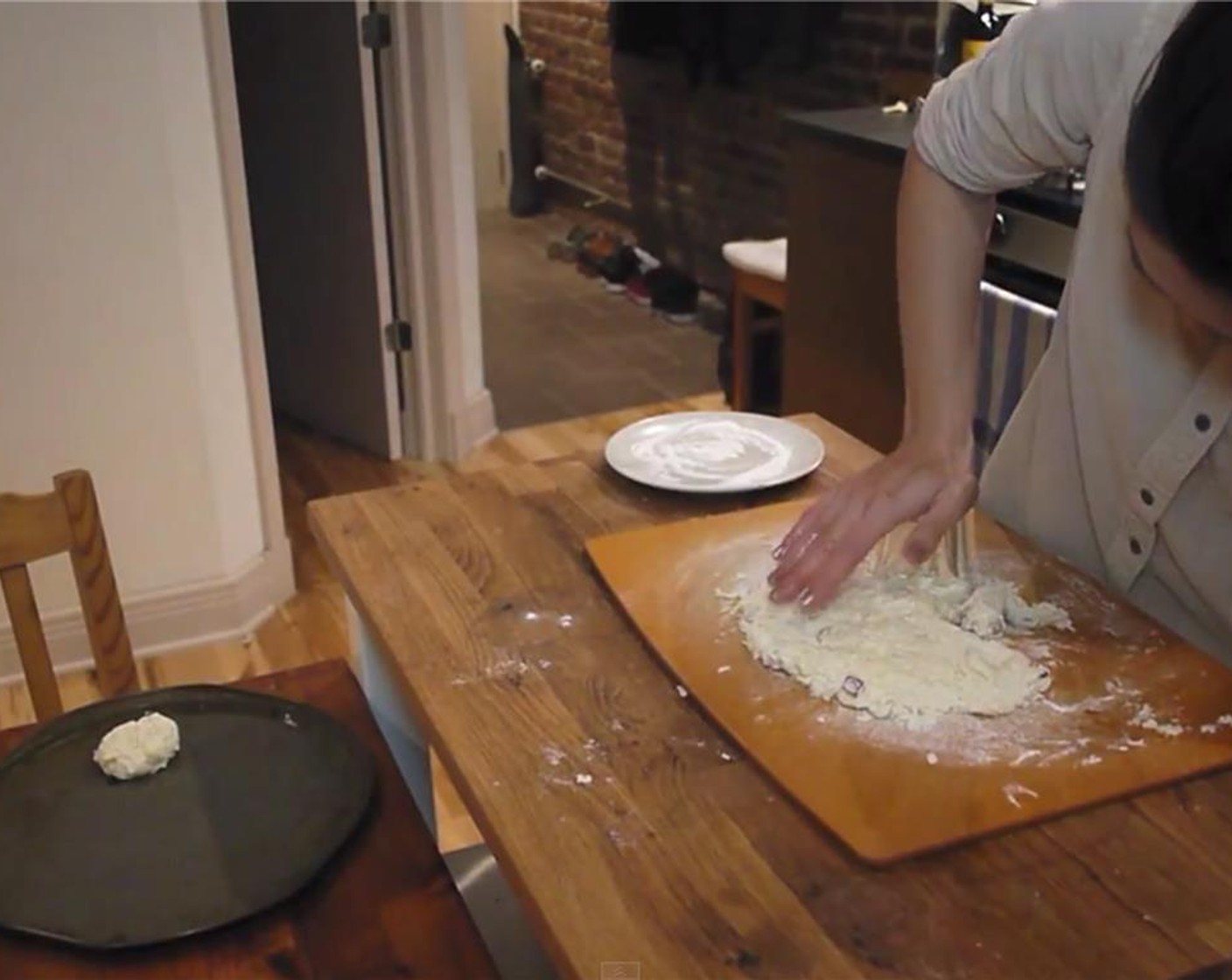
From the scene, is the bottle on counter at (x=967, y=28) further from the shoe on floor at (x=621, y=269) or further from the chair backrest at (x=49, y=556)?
the shoe on floor at (x=621, y=269)

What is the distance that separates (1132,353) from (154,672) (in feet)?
6.31

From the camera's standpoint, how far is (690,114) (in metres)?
4.82

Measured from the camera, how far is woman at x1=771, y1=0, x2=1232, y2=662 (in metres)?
1.11

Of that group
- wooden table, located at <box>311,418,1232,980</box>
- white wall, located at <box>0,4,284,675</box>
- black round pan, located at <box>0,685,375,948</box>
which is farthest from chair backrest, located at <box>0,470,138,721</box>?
white wall, located at <box>0,4,284,675</box>

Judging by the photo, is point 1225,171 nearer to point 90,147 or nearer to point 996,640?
point 996,640

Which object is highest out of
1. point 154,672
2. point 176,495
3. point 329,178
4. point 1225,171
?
point 1225,171

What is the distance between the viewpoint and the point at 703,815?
0.88m

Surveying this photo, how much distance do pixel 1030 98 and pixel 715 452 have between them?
460 millimetres

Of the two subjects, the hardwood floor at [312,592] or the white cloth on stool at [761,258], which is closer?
the hardwood floor at [312,592]

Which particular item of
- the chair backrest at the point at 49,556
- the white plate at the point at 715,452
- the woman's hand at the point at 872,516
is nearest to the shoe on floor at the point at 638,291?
the white plate at the point at 715,452

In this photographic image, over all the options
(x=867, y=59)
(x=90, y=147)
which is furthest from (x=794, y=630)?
(x=867, y=59)

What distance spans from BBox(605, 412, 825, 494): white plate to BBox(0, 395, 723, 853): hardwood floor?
0.38 m

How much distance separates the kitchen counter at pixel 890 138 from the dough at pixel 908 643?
1118 mm

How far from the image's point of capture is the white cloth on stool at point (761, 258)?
3229 mm
